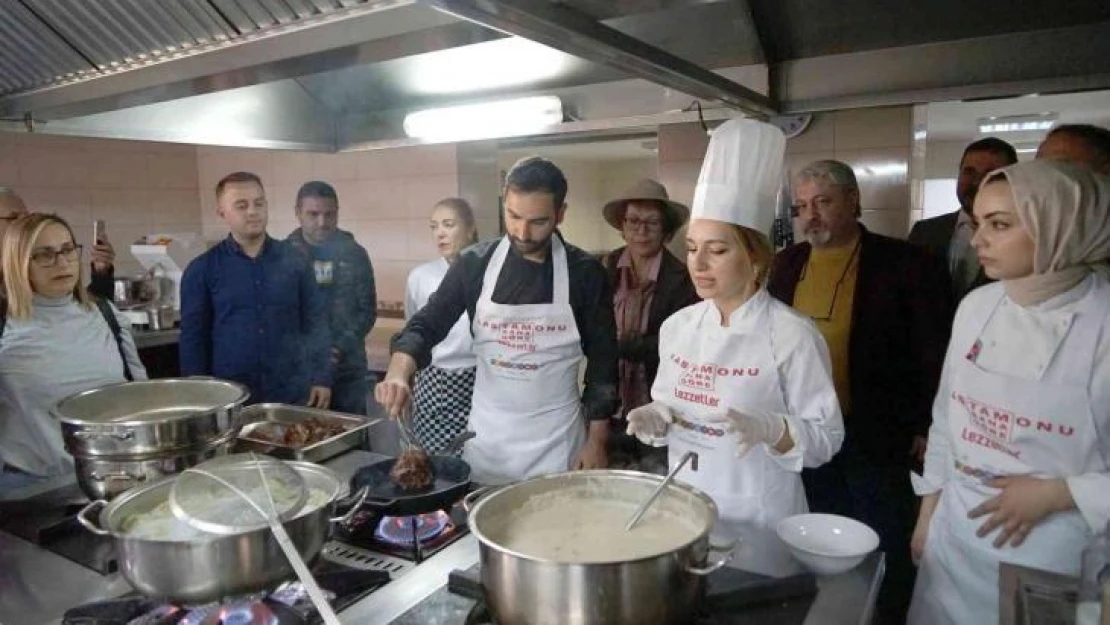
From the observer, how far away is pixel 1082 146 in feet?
6.66

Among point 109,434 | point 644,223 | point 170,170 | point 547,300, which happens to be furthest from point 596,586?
point 170,170

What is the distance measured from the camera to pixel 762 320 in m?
1.57

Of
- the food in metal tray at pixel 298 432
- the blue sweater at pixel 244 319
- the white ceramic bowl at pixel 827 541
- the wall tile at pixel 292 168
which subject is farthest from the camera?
the wall tile at pixel 292 168

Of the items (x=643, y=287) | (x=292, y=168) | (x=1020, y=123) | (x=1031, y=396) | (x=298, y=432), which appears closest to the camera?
(x=1031, y=396)

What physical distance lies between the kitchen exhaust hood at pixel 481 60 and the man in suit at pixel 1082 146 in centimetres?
20

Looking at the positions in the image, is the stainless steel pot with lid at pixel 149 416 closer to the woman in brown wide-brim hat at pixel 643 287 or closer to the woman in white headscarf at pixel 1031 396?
the woman in brown wide-brim hat at pixel 643 287

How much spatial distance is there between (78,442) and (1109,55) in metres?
2.76

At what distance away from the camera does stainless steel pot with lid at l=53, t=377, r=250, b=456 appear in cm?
126

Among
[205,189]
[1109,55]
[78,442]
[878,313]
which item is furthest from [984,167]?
[205,189]

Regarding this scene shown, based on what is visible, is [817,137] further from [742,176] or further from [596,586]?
[596,586]

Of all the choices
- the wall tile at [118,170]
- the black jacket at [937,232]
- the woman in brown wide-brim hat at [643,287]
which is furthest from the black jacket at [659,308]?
the wall tile at [118,170]

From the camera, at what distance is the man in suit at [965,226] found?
2447 mm

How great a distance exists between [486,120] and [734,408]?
5.31 ft

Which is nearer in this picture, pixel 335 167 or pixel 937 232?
pixel 937 232
